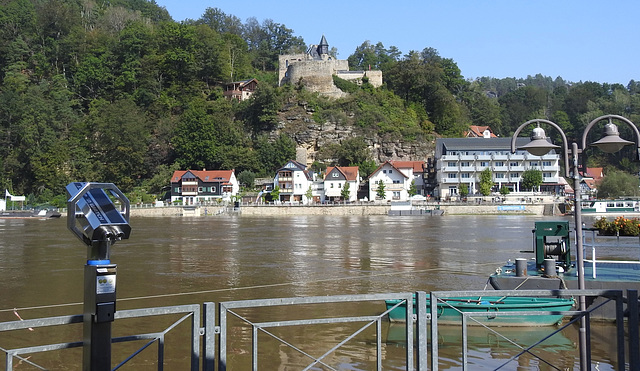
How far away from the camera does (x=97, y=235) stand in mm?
4688

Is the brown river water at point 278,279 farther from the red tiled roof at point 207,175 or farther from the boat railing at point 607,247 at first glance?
the red tiled roof at point 207,175

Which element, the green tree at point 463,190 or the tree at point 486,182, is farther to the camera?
the green tree at point 463,190

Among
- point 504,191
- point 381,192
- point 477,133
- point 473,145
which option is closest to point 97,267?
point 381,192

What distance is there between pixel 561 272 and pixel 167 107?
302ft

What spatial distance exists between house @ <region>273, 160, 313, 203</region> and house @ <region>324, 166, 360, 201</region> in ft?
8.89

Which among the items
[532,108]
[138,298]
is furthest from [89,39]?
A: [138,298]

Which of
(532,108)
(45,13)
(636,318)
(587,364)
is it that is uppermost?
(45,13)

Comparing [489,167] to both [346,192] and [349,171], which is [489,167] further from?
[346,192]

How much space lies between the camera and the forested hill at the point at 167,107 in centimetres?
8900

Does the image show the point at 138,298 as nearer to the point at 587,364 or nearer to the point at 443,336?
the point at 443,336

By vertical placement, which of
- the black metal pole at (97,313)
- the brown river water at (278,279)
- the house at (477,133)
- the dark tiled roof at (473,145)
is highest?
the house at (477,133)

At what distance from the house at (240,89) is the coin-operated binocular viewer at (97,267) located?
100775 mm

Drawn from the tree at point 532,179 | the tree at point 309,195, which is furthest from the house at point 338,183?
the tree at point 532,179

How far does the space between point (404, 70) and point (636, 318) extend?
10209 centimetres
